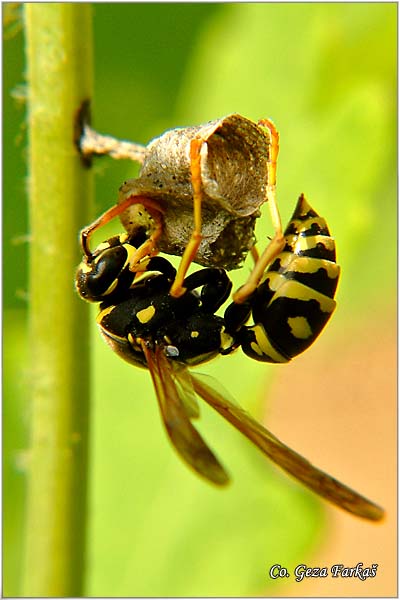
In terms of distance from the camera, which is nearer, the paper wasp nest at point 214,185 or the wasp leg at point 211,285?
the paper wasp nest at point 214,185

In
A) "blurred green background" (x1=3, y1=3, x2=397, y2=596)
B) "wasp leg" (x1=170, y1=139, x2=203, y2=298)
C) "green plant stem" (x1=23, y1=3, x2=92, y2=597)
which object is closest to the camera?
"wasp leg" (x1=170, y1=139, x2=203, y2=298)

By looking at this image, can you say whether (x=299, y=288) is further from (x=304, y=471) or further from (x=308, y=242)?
(x=304, y=471)

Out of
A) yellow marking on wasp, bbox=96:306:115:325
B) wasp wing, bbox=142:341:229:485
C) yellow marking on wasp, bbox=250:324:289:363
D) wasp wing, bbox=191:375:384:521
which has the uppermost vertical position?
yellow marking on wasp, bbox=96:306:115:325

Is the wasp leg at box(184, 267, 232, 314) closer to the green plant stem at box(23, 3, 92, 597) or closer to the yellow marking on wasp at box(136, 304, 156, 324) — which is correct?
the yellow marking on wasp at box(136, 304, 156, 324)

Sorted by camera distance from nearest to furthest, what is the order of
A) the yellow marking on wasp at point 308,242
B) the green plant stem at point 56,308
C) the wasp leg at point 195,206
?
the wasp leg at point 195,206 → the green plant stem at point 56,308 → the yellow marking on wasp at point 308,242

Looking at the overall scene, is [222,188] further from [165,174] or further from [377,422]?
[377,422]

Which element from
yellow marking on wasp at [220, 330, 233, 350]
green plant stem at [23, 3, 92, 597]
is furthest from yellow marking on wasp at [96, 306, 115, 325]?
yellow marking on wasp at [220, 330, 233, 350]

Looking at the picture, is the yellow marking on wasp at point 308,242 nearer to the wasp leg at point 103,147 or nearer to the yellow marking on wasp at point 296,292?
the yellow marking on wasp at point 296,292

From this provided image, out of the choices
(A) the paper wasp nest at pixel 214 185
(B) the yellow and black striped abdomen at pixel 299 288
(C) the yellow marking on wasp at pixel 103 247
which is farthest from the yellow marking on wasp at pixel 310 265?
(C) the yellow marking on wasp at pixel 103 247
